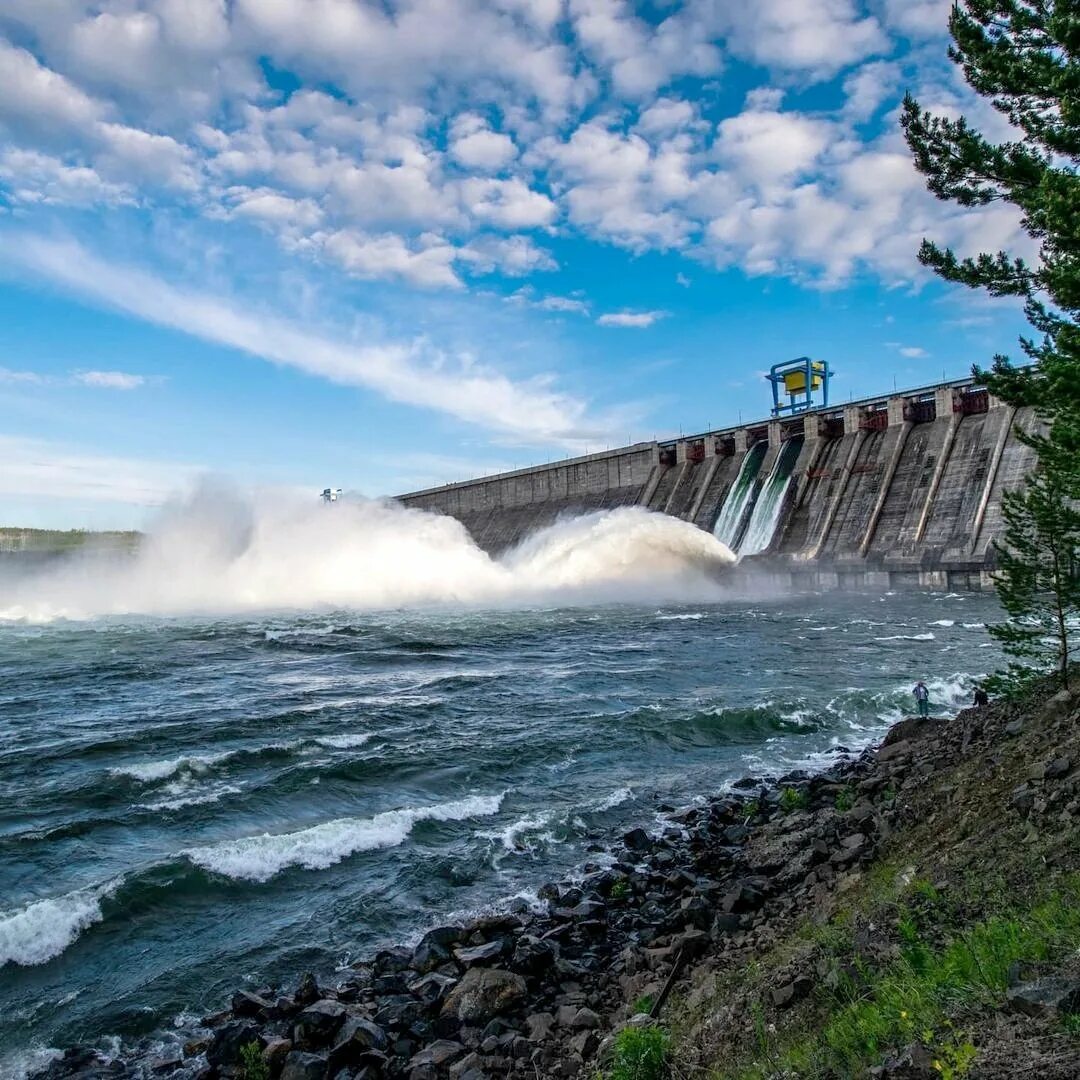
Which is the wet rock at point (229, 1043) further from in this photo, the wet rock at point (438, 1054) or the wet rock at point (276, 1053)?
the wet rock at point (438, 1054)

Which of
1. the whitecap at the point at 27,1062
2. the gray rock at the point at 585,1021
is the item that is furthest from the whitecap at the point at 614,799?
the whitecap at the point at 27,1062

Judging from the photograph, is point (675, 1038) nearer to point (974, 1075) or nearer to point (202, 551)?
point (974, 1075)

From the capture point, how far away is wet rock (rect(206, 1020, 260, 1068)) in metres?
6.74

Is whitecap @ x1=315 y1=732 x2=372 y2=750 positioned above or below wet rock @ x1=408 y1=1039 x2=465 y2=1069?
above

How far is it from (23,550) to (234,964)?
17310cm

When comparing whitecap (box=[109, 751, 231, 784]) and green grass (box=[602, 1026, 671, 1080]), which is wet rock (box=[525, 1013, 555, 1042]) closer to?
green grass (box=[602, 1026, 671, 1080])

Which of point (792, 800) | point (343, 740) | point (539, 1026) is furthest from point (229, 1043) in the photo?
point (343, 740)

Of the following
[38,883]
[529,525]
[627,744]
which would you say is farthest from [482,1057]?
[529,525]

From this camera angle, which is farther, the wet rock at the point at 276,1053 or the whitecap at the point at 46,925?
the whitecap at the point at 46,925

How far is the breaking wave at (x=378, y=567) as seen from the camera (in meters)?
53.0

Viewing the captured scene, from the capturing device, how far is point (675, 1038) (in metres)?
5.51

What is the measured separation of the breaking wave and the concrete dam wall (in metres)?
5.69

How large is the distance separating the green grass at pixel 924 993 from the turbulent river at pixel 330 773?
5448 mm

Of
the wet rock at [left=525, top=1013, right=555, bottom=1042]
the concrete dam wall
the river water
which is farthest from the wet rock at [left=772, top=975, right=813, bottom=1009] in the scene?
the concrete dam wall
